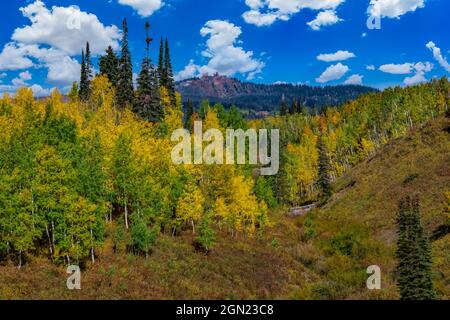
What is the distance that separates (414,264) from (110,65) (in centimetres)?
7860

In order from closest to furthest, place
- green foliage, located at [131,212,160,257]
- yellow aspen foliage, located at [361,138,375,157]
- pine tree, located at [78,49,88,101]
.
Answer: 1. green foliage, located at [131,212,160,257]
2. pine tree, located at [78,49,88,101]
3. yellow aspen foliage, located at [361,138,375,157]

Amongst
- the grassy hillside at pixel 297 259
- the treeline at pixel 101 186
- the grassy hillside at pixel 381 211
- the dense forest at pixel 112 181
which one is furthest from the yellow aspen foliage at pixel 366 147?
the treeline at pixel 101 186

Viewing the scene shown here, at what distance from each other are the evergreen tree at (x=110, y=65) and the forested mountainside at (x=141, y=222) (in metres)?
10.6

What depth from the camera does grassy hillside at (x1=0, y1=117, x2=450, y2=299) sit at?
33219 millimetres

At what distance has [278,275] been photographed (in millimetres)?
46094

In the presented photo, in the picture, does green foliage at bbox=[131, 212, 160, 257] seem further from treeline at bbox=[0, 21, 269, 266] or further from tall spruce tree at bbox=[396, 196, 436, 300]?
tall spruce tree at bbox=[396, 196, 436, 300]

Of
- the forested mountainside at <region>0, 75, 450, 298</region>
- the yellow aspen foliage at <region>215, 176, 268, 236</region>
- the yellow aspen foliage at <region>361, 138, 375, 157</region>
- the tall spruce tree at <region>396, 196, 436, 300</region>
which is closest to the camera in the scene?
the tall spruce tree at <region>396, 196, 436, 300</region>

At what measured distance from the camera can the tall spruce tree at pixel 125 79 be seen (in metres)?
83.5

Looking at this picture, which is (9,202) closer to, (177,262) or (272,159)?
(177,262)

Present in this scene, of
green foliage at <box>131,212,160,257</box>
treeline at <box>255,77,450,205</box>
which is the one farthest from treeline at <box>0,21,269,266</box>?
treeline at <box>255,77,450,205</box>

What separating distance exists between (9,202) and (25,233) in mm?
2747

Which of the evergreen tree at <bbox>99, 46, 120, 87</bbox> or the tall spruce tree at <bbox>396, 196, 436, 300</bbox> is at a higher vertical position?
the evergreen tree at <bbox>99, 46, 120, 87</bbox>

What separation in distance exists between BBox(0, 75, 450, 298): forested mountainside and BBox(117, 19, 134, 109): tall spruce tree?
10.4 ft
